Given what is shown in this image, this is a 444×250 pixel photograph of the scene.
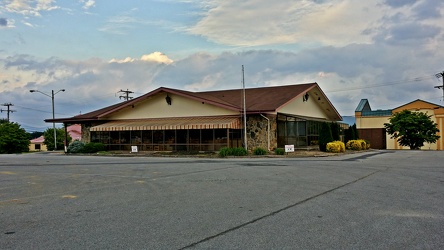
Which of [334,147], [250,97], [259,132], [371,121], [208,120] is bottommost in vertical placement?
[334,147]

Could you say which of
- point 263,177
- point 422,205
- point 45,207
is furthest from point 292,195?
point 45,207

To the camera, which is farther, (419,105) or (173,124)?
(419,105)

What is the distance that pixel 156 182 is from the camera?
39.5 ft

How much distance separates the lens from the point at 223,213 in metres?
7.50

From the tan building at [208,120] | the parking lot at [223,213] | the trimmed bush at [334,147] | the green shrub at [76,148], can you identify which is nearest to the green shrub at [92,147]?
the green shrub at [76,148]

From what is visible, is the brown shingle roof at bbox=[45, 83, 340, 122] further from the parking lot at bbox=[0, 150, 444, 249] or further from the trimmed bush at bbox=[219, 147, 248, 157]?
the parking lot at bbox=[0, 150, 444, 249]

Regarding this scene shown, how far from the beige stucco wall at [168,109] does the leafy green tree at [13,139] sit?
17521 mm

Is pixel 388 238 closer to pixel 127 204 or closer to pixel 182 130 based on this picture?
pixel 127 204

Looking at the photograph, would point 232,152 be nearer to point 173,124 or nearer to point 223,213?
point 173,124

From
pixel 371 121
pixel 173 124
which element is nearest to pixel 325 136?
pixel 173 124

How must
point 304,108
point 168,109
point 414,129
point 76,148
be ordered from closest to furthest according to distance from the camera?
point 168,109 < point 76,148 < point 304,108 < point 414,129

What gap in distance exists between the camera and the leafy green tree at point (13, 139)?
4631 centimetres

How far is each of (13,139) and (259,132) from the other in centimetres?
3124

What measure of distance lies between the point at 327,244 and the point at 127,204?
4.43 meters
